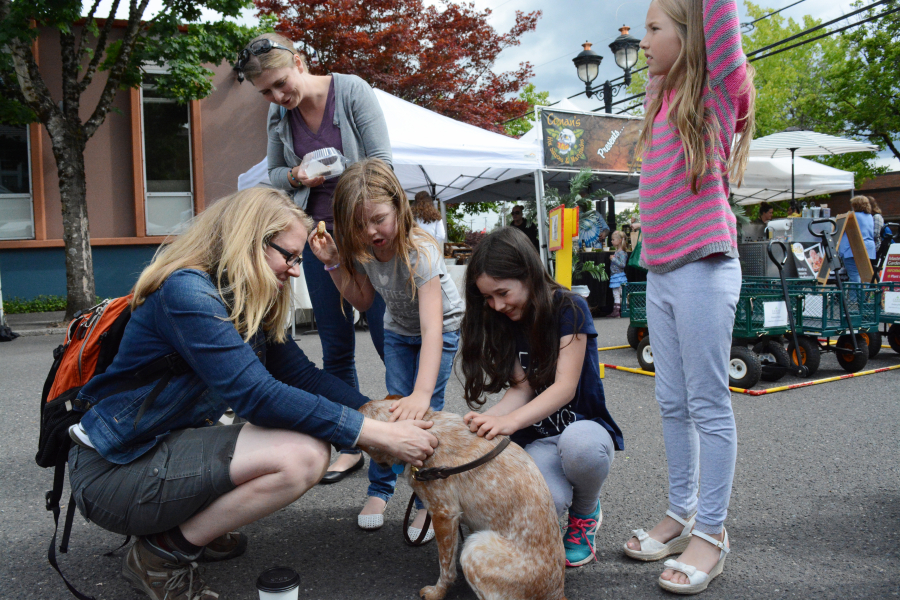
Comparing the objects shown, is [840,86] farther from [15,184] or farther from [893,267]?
[15,184]

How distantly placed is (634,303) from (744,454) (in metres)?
2.86

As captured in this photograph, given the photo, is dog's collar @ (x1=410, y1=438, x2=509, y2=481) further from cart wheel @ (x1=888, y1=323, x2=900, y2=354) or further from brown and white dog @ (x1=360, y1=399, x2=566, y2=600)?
cart wheel @ (x1=888, y1=323, x2=900, y2=354)

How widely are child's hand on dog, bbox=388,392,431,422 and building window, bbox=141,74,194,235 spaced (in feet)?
41.0

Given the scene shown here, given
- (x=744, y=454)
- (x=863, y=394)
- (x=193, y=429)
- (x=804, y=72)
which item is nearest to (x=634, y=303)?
(x=863, y=394)

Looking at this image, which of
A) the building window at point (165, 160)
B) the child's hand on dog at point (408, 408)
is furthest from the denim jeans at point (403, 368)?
the building window at point (165, 160)

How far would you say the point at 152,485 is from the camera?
1783 mm

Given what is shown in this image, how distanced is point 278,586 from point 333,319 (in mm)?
1481

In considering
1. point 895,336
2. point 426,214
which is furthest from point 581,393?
point 895,336

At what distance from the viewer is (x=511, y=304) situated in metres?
2.26

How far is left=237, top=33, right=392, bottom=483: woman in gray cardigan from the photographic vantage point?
9.21 ft

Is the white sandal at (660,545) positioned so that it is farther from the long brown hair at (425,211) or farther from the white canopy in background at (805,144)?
the white canopy in background at (805,144)

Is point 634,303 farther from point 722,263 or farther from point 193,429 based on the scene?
point 193,429

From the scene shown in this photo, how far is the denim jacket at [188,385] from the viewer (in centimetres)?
180

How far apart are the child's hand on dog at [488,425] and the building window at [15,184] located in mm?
13754
